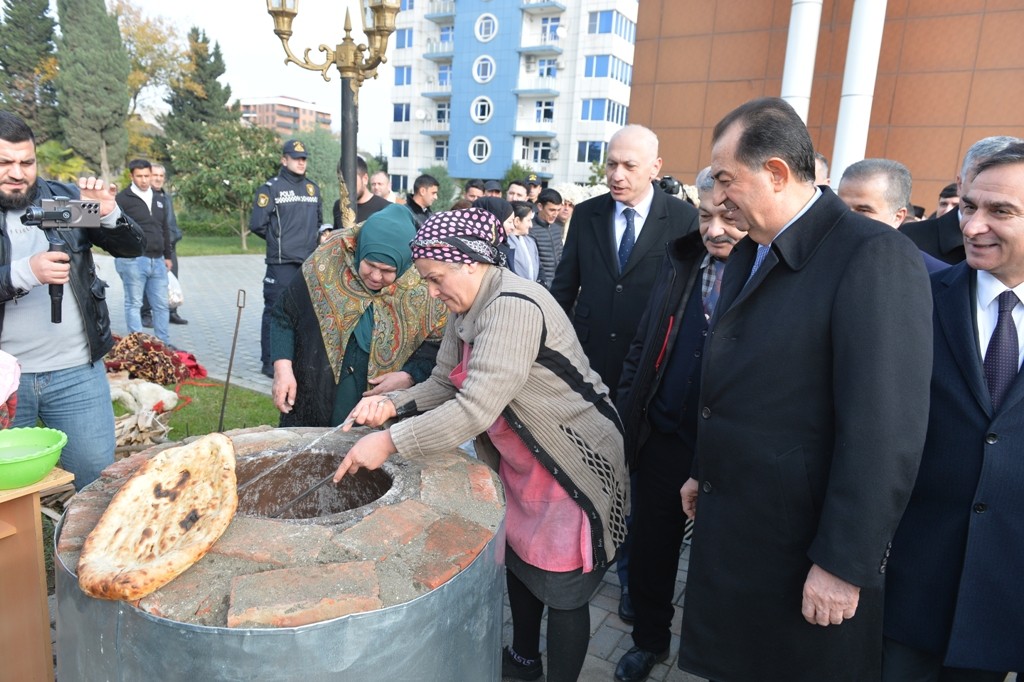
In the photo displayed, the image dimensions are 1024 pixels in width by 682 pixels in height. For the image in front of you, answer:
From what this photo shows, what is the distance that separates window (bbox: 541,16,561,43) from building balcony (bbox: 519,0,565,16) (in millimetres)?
322

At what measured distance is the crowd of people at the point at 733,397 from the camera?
156cm

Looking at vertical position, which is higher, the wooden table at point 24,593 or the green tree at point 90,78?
the green tree at point 90,78

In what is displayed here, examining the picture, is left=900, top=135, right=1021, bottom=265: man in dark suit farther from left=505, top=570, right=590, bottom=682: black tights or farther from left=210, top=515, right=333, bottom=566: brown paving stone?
left=210, top=515, right=333, bottom=566: brown paving stone

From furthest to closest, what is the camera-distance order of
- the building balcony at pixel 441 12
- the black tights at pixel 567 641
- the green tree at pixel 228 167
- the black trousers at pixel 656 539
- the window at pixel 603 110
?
the building balcony at pixel 441 12 < the window at pixel 603 110 < the green tree at pixel 228 167 < the black trousers at pixel 656 539 < the black tights at pixel 567 641

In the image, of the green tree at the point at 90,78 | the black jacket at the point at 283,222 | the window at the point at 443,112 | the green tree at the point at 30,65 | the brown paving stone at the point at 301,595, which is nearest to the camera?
the brown paving stone at the point at 301,595

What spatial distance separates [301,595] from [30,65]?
3789cm

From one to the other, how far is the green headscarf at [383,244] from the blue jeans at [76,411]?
1.14m

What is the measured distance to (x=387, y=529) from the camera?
1694mm

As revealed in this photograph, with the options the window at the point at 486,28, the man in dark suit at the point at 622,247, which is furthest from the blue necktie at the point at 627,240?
the window at the point at 486,28

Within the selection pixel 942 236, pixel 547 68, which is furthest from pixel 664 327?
pixel 547 68

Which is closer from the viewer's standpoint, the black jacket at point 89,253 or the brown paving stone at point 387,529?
the brown paving stone at point 387,529

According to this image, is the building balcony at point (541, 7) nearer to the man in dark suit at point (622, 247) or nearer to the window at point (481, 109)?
the window at point (481, 109)

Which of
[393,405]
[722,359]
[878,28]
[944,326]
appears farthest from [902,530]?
[878,28]

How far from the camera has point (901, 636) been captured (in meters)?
1.78
